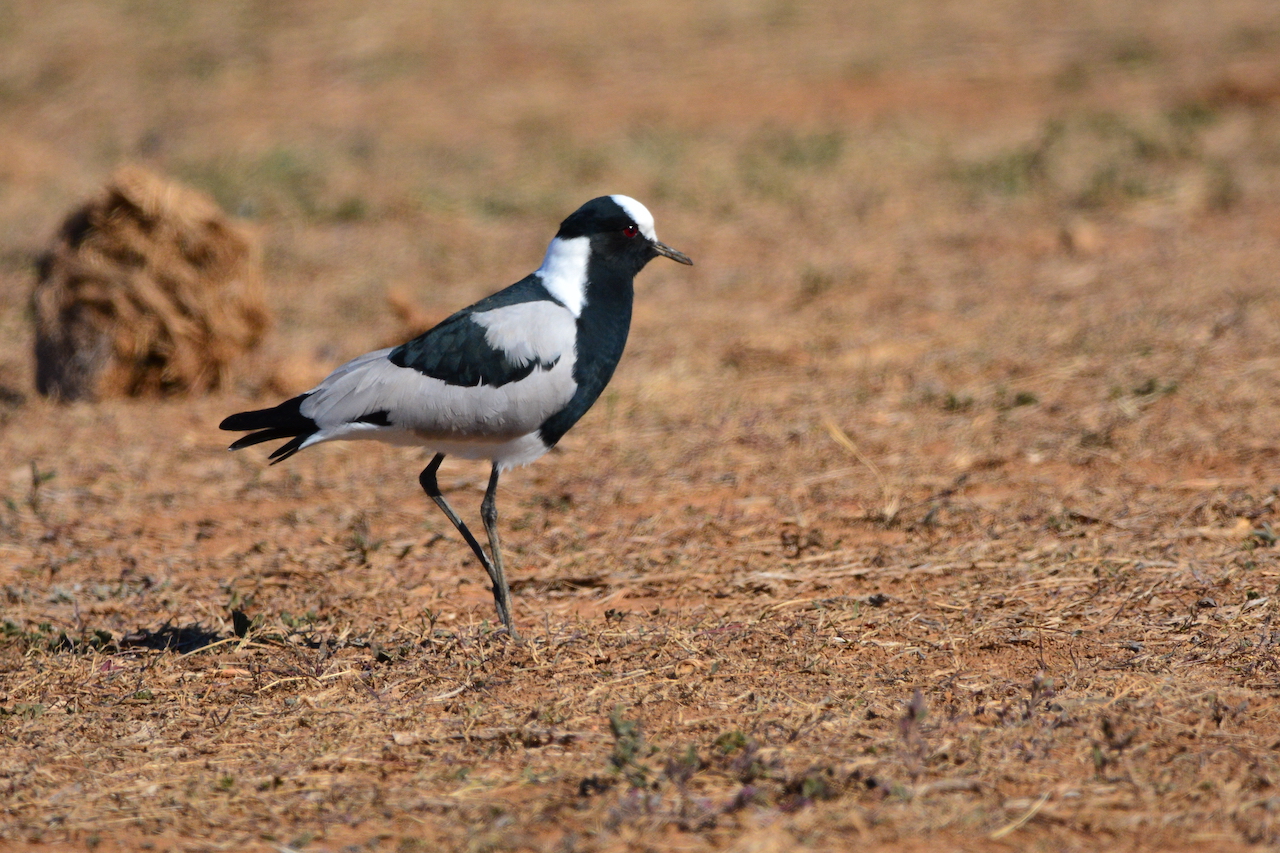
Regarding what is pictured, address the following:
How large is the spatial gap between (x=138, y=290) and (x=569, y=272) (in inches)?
150

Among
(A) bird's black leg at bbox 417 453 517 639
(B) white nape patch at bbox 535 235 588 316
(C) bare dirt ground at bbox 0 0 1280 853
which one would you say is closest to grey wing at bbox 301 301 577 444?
(B) white nape patch at bbox 535 235 588 316

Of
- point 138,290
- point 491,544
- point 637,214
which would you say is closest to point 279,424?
point 491,544

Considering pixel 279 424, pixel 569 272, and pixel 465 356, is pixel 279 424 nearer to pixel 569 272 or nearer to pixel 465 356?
pixel 465 356

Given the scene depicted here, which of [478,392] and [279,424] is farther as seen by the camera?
[279,424]

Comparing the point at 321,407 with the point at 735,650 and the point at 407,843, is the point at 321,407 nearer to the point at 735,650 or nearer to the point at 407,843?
the point at 735,650

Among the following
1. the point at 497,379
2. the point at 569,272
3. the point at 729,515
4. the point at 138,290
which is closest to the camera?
the point at 497,379

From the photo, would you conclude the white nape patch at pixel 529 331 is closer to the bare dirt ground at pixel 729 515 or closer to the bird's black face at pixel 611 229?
the bird's black face at pixel 611 229

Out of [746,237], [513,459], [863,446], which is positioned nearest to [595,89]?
[746,237]

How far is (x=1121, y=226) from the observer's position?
10672 millimetres

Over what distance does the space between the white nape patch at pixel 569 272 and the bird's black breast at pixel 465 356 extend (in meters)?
0.07

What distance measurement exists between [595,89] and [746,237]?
4.86 metres

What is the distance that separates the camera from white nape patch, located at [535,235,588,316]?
5145mm

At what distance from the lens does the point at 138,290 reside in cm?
797

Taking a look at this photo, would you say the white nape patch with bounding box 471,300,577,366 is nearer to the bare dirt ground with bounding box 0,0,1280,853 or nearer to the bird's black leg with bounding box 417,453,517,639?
the bird's black leg with bounding box 417,453,517,639
